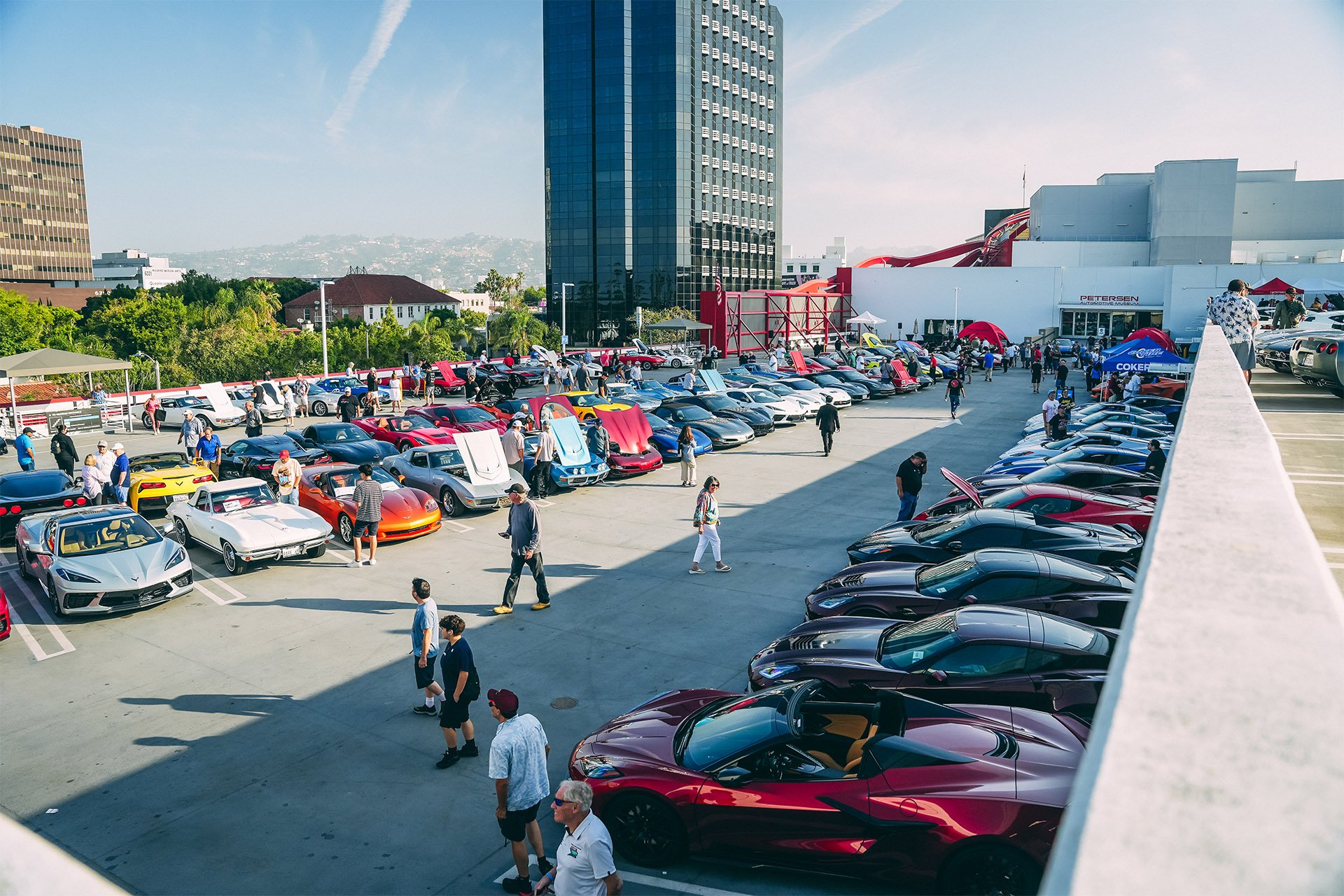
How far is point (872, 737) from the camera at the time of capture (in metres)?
6.48

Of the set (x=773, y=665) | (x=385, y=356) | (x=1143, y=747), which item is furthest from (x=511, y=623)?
(x=385, y=356)

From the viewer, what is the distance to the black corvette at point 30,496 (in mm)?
16375

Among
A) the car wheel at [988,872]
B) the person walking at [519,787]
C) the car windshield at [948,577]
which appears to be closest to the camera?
the car wheel at [988,872]

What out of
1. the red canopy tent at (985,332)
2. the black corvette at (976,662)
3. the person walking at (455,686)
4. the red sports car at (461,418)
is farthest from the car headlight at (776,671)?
the red canopy tent at (985,332)

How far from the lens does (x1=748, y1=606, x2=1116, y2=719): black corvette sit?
7.75 m

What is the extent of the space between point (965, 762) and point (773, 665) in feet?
9.41

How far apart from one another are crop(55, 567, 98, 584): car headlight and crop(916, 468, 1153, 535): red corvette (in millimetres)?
12008

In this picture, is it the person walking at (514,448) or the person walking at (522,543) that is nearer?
the person walking at (522,543)

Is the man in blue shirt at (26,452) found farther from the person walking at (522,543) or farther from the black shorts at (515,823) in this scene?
the black shorts at (515,823)

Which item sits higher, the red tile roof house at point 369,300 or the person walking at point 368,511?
the red tile roof house at point 369,300

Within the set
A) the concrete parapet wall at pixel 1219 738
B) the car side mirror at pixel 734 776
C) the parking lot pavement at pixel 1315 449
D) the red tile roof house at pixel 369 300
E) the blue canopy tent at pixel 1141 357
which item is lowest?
the car side mirror at pixel 734 776

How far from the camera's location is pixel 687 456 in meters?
20.4

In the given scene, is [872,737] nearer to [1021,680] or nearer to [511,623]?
[1021,680]

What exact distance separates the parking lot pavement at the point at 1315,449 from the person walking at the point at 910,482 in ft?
16.6
